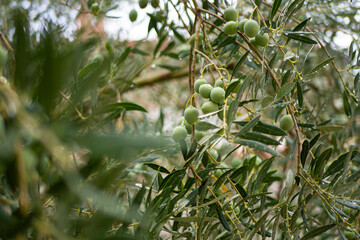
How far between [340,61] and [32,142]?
155cm

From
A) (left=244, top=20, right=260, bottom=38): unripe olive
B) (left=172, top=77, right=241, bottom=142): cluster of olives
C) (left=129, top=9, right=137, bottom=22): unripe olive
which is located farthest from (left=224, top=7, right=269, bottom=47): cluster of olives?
(left=129, top=9, right=137, bottom=22): unripe olive

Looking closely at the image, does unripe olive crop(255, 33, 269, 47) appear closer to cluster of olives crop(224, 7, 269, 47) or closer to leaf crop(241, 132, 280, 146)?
cluster of olives crop(224, 7, 269, 47)

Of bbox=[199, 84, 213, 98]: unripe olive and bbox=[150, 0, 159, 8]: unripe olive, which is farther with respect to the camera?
bbox=[150, 0, 159, 8]: unripe olive

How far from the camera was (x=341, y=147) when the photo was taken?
1368 millimetres

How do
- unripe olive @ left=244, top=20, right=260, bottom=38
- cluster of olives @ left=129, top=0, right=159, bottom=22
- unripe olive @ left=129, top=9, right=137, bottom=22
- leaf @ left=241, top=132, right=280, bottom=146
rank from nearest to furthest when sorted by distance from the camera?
leaf @ left=241, top=132, right=280, bottom=146, unripe olive @ left=244, top=20, right=260, bottom=38, cluster of olives @ left=129, top=0, right=159, bottom=22, unripe olive @ left=129, top=9, right=137, bottom=22

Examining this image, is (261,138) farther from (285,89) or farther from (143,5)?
(143,5)

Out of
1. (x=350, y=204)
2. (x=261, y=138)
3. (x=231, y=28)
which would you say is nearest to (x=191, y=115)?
(x=261, y=138)

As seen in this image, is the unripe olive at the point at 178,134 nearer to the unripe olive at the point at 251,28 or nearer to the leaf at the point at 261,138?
the leaf at the point at 261,138

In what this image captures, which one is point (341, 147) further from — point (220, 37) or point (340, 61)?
point (220, 37)

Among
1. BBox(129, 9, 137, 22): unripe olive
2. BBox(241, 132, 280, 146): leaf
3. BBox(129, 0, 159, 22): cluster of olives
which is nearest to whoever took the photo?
BBox(241, 132, 280, 146): leaf

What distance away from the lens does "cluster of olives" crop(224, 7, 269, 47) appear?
0.80 meters

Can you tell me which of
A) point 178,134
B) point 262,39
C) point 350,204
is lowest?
point 350,204

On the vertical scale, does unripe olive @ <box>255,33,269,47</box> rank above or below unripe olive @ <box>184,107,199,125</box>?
above

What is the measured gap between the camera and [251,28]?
31.3 inches
